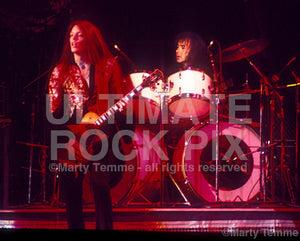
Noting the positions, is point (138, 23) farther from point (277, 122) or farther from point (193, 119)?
point (277, 122)

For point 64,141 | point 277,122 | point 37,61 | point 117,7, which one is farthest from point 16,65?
point 277,122

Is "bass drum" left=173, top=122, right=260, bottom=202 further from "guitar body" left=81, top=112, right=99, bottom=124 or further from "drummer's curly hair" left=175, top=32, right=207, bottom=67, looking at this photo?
"guitar body" left=81, top=112, right=99, bottom=124

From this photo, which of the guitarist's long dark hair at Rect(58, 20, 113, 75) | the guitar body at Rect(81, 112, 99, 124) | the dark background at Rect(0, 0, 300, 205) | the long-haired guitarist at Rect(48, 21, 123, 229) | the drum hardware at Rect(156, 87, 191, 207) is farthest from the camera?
the dark background at Rect(0, 0, 300, 205)

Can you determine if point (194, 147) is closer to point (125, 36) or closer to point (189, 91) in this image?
point (189, 91)

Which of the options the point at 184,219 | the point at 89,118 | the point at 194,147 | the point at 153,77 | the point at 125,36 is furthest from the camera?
the point at 125,36

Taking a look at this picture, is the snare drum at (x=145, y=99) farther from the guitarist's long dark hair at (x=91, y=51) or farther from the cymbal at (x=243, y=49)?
the cymbal at (x=243, y=49)

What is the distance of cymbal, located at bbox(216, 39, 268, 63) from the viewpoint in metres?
3.79

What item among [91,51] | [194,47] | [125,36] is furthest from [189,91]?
[125,36]

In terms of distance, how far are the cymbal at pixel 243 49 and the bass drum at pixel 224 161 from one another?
32.7 inches

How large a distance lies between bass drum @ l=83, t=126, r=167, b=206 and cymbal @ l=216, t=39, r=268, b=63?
4.29 feet

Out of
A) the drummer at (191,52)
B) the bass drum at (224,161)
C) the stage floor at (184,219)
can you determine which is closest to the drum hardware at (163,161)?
the bass drum at (224,161)

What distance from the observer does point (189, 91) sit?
3.77m

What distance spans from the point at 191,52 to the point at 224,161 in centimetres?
145

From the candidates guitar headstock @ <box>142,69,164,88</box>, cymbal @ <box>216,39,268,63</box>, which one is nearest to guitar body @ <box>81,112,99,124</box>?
guitar headstock @ <box>142,69,164,88</box>
